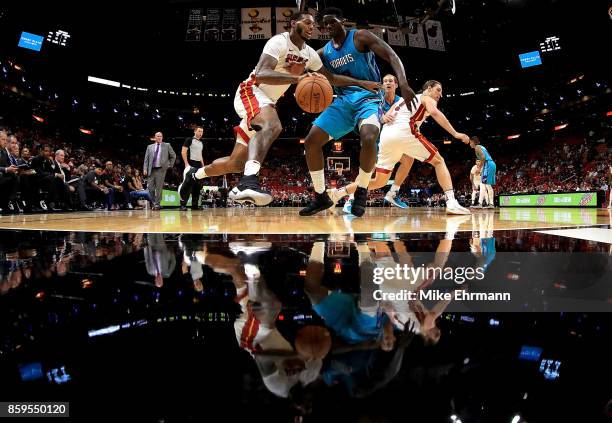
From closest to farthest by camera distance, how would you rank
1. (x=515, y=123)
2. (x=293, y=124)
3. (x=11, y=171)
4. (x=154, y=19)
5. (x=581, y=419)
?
(x=581, y=419)
(x=11, y=171)
(x=154, y=19)
(x=515, y=123)
(x=293, y=124)

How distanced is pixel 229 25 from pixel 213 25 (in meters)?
0.82

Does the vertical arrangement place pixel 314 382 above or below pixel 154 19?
below

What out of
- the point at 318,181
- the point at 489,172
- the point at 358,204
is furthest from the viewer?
the point at 489,172

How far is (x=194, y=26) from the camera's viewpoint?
1756 cm

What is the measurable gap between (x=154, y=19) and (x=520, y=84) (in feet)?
71.7

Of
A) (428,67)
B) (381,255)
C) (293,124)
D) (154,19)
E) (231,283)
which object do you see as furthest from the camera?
(293,124)

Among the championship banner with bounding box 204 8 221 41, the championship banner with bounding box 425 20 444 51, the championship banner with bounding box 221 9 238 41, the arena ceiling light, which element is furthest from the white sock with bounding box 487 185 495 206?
the arena ceiling light

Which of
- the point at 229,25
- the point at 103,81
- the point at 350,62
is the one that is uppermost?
the point at 229,25

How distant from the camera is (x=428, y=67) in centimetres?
2384

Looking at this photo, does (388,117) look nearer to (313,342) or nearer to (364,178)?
(364,178)

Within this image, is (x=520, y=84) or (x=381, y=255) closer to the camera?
(x=381, y=255)

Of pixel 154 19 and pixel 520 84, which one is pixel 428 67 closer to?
pixel 520 84

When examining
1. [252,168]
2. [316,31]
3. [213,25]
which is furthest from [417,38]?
[252,168]

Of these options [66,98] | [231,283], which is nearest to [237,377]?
[231,283]
